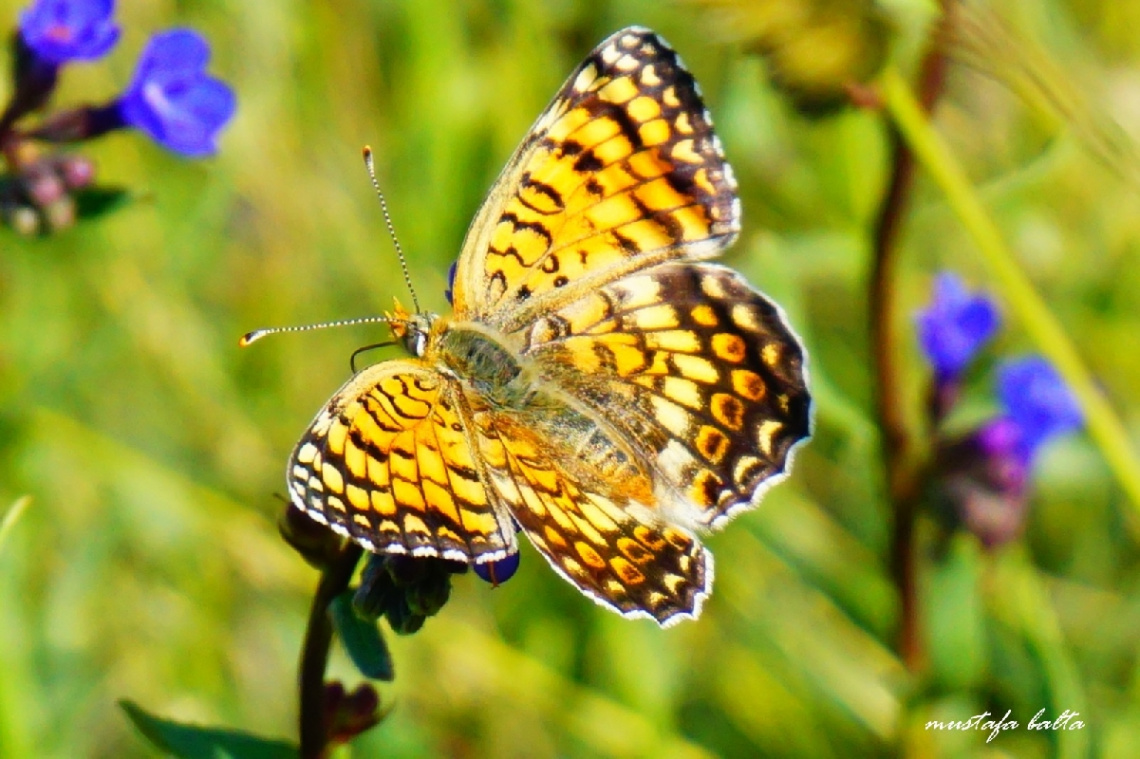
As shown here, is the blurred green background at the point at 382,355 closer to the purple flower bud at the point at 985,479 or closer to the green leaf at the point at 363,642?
the purple flower bud at the point at 985,479

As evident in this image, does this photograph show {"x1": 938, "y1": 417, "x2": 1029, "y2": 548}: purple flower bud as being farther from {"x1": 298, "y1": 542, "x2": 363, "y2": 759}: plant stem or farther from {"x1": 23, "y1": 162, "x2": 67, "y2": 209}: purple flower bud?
{"x1": 23, "y1": 162, "x2": 67, "y2": 209}: purple flower bud

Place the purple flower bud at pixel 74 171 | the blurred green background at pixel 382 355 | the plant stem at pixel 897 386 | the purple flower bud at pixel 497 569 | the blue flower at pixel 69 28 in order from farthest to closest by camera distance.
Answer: the blurred green background at pixel 382 355, the plant stem at pixel 897 386, the purple flower bud at pixel 74 171, the blue flower at pixel 69 28, the purple flower bud at pixel 497 569

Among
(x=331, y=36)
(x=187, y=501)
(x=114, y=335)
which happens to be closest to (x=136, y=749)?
(x=187, y=501)

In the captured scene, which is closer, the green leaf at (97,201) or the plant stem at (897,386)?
the green leaf at (97,201)

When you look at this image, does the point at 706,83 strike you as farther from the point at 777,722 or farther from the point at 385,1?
the point at 777,722

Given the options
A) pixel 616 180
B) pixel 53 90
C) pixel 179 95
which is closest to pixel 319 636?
pixel 616 180

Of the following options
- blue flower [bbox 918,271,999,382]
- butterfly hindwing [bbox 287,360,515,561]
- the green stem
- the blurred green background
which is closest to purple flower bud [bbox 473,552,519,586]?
butterfly hindwing [bbox 287,360,515,561]

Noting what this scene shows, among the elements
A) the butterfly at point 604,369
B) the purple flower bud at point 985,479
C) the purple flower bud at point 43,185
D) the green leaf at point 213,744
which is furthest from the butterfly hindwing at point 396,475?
the purple flower bud at point 985,479
